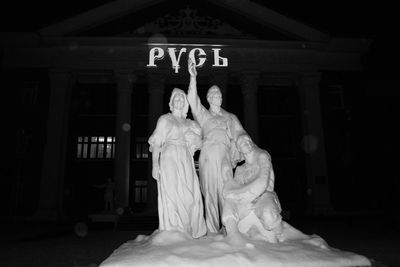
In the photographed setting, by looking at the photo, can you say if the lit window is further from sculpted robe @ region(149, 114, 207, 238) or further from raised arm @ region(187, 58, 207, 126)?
sculpted robe @ region(149, 114, 207, 238)

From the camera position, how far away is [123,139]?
18.0 metres

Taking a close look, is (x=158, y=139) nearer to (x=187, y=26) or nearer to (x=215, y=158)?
(x=215, y=158)

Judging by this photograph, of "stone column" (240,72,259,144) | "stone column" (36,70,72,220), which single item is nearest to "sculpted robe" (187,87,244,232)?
"stone column" (240,72,259,144)

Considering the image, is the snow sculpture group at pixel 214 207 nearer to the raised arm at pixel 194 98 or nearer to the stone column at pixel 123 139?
the raised arm at pixel 194 98

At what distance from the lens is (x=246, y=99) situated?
63.0 feet

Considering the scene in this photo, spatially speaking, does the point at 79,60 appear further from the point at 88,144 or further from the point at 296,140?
the point at 296,140

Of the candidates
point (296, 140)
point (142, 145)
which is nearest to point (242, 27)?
point (296, 140)

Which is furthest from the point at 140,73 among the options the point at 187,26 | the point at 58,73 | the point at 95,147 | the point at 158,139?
the point at 158,139

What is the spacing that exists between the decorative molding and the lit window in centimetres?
937

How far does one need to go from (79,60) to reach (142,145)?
853 centimetres

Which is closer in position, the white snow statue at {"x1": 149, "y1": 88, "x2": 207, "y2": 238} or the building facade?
the white snow statue at {"x1": 149, "y1": 88, "x2": 207, "y2": 238}

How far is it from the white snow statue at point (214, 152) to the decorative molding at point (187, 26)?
15.4m

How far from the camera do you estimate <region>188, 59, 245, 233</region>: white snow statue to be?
5211 mm

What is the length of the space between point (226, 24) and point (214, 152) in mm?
17131
